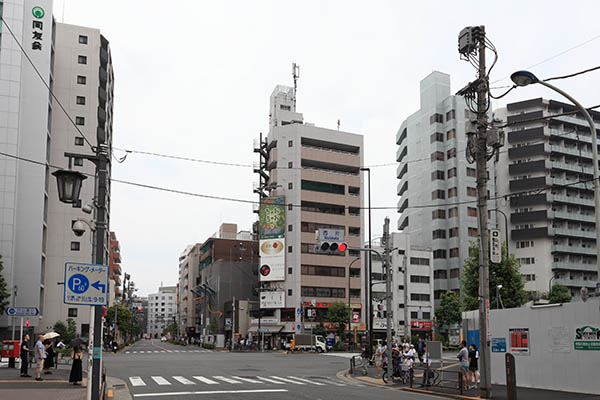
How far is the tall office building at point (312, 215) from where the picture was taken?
82.3 m

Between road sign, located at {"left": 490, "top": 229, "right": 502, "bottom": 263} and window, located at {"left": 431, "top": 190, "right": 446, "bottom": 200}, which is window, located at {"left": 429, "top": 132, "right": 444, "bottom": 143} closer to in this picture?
window, located at {"left": 431, "top": 190, "right": 446, "bottom": 200}

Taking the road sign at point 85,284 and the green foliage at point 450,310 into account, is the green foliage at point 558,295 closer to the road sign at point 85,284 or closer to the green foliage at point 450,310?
the green foliage at point 450,310

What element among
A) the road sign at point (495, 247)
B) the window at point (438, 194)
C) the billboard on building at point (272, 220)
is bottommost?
the road sign at point (495, 247)

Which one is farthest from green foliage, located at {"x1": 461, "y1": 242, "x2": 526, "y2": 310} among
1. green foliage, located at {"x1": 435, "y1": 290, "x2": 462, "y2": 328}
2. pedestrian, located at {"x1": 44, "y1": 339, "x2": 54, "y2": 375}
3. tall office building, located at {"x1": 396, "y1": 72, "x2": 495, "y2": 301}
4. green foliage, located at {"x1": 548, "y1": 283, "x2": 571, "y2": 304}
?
pedestrian, located at {"x1": 44, "y1": 339, "x2": 54, "y2": 375}

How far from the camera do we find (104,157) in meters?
13.7

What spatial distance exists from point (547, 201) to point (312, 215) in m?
35.7

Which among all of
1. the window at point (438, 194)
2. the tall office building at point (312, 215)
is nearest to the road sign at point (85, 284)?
the tall office building at point (312, 215)

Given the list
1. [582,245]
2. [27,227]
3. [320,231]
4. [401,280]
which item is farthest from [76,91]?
[582,245]

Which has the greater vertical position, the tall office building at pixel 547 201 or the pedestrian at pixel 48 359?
the tall office building at pixel 547 201

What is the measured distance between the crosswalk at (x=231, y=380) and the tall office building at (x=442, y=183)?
6324 centimetres

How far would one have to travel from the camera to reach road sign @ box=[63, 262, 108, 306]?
10859mm

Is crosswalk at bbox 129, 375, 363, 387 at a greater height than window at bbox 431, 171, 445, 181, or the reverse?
window at bbox 431, 171, 445, 181

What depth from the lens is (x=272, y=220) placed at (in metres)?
84.7

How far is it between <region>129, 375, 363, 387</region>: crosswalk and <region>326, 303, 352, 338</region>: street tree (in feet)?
147
